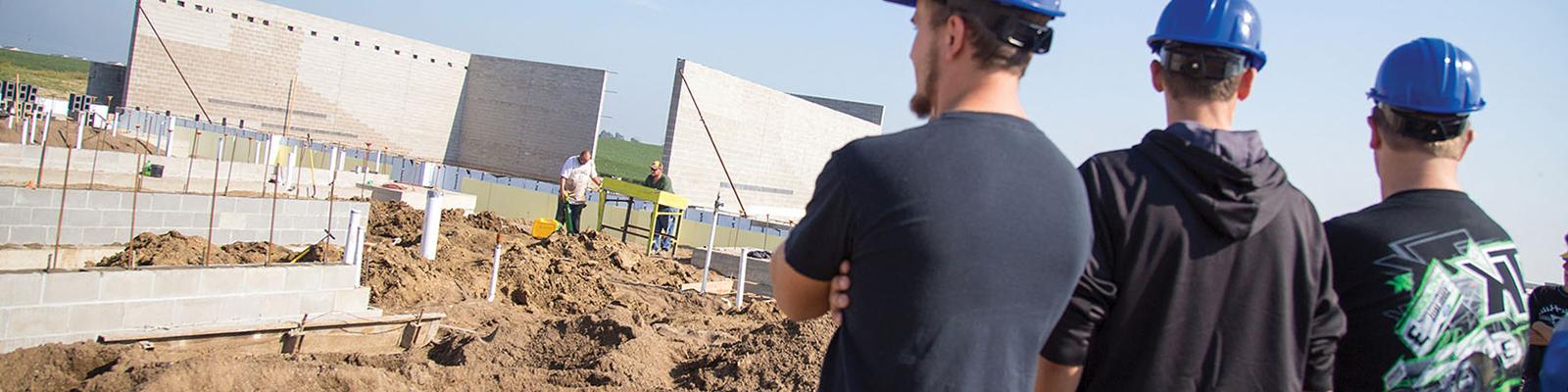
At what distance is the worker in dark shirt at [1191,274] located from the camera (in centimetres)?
181

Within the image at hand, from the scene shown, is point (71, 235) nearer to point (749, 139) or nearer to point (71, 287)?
point (71, 287)

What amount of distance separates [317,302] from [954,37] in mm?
5787

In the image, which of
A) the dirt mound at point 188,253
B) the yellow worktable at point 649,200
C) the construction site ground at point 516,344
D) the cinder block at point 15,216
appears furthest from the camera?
the yellow worktable at point 649,200

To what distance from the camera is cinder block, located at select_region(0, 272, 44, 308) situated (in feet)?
16.3

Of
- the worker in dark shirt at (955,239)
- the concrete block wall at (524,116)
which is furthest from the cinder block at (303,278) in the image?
the concrete block wall at (524,116)

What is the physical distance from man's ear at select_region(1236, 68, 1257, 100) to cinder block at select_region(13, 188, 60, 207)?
311 inches

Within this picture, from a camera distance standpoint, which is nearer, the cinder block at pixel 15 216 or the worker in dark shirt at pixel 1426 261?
the worker in dark shirt at pixel 1426 261

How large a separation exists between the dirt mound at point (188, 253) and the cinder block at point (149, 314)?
4.07ft

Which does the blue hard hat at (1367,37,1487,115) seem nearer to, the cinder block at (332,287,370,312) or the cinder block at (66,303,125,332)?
the cinder block at (66,303,125,332)

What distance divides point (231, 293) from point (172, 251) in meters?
1.75

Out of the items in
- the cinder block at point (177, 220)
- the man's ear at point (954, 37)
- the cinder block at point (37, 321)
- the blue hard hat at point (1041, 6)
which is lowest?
the cinder block at point (37, 321)

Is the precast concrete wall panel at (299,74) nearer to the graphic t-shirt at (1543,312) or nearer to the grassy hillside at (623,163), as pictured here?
the grassy hillside at (623,163)

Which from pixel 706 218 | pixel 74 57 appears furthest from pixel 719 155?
pixel 74 57

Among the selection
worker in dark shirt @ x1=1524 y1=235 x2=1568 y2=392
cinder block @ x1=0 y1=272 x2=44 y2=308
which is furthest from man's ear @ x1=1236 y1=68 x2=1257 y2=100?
cinder block @ x1=0 y1=272 x2=44 y2=308
